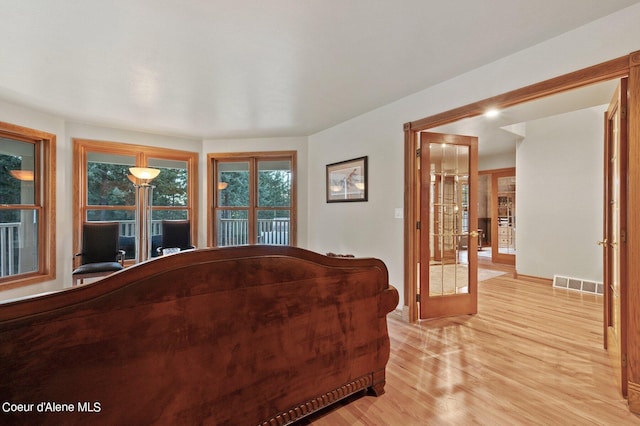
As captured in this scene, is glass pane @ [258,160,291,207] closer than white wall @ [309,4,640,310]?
No

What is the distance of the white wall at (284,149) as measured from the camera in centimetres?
504

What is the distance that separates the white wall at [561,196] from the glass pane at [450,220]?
2.42 metres

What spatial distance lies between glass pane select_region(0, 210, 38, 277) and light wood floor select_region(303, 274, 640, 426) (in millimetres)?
4334

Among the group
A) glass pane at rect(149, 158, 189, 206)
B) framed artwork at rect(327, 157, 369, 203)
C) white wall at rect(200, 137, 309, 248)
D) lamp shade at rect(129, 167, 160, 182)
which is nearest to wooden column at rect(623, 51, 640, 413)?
framed artwork at rect(327, 157, 369, 203)

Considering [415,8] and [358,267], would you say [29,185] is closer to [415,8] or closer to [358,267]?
[358,267]

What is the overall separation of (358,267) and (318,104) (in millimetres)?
2360

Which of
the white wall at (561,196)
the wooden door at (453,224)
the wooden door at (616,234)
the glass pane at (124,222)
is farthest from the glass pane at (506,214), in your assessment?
the glass pane at (124,222)

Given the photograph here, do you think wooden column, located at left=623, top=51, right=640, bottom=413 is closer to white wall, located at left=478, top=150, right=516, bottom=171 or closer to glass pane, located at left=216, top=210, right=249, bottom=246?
glass pane, located at left=216, top=210, right=249, bottom=246

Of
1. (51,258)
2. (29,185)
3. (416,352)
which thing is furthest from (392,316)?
(29,185)

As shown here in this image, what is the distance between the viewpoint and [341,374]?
172 cm

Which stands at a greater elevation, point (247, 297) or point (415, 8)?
point (415, 8)

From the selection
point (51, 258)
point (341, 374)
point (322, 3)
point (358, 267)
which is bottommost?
point (341, 374)

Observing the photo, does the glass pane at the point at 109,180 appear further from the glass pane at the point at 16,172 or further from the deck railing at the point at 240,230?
the glass pane at the point at 16,172

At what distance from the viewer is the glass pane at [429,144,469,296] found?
3.38 metres
